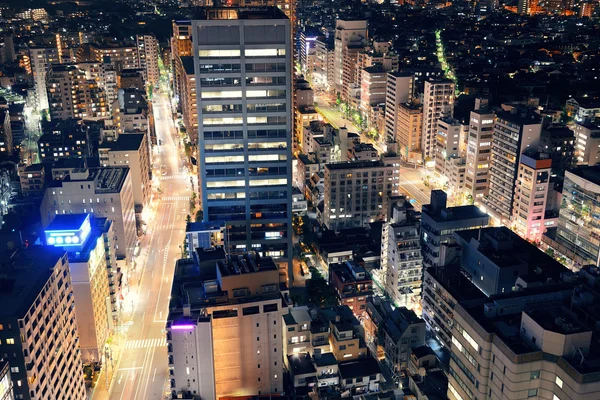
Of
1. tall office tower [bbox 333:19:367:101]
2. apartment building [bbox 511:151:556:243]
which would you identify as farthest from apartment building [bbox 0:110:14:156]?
apartment building [bbox 511:151:556:243]

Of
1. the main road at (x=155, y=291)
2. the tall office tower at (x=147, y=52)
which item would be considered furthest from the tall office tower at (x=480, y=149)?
the tall office tower at (x=147, y=52)

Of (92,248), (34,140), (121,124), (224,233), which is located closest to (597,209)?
(224,233)

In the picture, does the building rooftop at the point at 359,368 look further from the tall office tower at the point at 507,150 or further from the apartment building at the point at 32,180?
the apartment building at the point at 32,180

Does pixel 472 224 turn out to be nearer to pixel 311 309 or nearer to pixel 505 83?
pixel 311 309

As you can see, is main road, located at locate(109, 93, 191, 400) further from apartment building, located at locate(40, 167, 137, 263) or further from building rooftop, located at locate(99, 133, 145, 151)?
building rooftop, located at locate(99, 133, 145, 151)

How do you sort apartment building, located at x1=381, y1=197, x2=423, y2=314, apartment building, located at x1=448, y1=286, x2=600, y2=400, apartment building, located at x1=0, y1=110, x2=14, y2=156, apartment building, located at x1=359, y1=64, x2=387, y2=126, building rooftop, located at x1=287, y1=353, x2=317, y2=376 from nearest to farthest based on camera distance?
apartment building, located at x1=448, y1=286, x2=600, y2=400
building rooftop, located at x1=287, y1=353, x2=317, y2=376
apartment building, located at x1=381, y1=197, x2=423, y2=314
apartment building, located at x1=0, y1=110, x2=14, y2=156
apartment building, located at x1=359, y1=64, x2=387, y2=126
